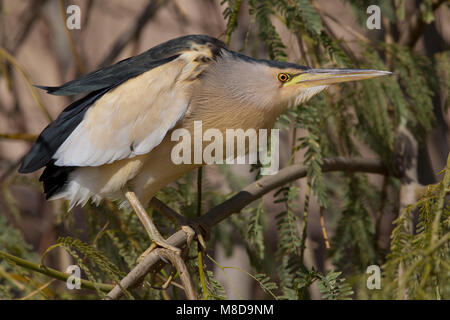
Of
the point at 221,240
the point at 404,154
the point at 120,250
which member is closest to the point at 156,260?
the point at 120,250

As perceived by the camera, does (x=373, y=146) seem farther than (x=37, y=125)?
No

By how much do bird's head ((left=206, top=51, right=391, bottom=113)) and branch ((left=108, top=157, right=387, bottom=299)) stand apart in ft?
0.63

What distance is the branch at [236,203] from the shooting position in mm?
1280

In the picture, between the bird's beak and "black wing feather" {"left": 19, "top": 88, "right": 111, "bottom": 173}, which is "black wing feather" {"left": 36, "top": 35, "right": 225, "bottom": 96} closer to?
"black wing feather" {"left": 19, "top": 88, "right": 111, "bottom": 173}

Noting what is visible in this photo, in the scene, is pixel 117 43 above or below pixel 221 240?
above

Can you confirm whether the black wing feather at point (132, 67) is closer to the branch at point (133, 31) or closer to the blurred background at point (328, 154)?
the blurred background at point (328, 154)

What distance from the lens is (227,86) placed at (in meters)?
1.50

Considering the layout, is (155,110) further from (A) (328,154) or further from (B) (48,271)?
(A) (328,154)

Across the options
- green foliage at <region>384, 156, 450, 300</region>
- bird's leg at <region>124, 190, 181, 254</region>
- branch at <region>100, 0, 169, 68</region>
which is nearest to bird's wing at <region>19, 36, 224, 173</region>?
bird's leg at <region>124, 190, 181, 254</region>

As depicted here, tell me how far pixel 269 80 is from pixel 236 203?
12.6 inches

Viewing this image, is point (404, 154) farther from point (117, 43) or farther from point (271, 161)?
point (117, 43)

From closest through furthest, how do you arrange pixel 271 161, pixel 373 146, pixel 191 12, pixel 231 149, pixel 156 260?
1. pixel 156 260
2. pixel 231 149
3. pixel 271 161
4. pixel 373 146
5. pixel 191 12

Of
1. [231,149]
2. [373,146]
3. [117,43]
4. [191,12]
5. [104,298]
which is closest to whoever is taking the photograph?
[104,298]

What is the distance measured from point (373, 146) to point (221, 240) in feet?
1.97
